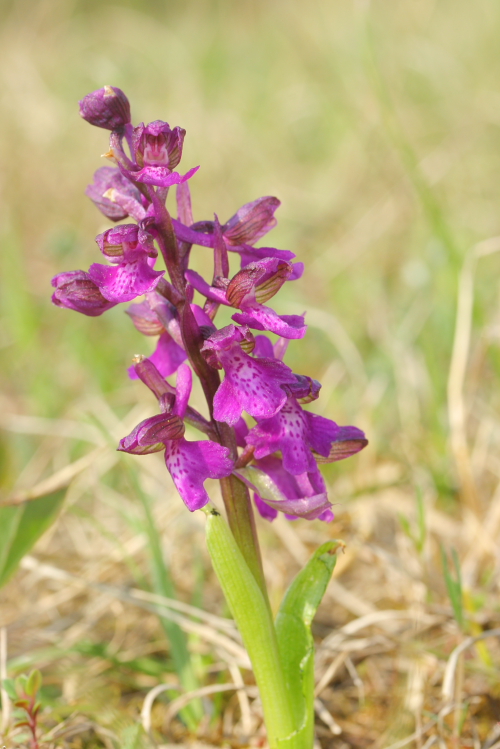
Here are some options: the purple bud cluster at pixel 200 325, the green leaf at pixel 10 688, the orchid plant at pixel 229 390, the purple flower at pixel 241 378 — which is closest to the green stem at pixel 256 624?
the orchid plant at pixel 229 390

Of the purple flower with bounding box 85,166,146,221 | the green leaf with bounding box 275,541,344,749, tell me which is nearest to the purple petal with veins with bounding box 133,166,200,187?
the purple flower with bounding box 85,166,146,221

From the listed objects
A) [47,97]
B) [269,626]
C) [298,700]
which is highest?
[47,97]

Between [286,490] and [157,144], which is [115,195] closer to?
[157,144]

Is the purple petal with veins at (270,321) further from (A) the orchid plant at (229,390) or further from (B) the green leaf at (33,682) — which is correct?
(B) the green leaf at (33,682)

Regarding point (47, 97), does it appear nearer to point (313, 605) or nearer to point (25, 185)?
point (25, 185)

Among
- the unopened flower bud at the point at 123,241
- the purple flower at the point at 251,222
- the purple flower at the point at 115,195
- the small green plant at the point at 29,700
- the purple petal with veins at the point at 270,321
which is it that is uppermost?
the purple flower at the point at 115,195

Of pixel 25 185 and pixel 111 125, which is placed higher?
pixel 25 185

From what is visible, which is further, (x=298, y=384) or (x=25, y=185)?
(x=25, y=185)

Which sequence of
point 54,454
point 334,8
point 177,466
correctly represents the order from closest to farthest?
point 177,466, point 54,454, point 334,8

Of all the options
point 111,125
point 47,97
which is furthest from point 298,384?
point 47,97
